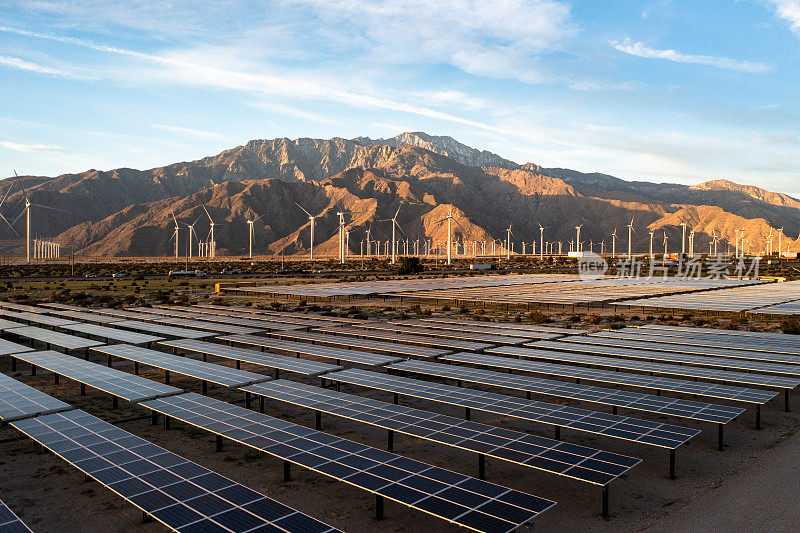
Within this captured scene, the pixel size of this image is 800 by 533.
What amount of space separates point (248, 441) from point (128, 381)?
8.46 m

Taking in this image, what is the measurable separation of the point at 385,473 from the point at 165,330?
25.6m

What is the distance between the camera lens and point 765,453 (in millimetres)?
15680

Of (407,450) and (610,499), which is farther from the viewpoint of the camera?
(407,450)

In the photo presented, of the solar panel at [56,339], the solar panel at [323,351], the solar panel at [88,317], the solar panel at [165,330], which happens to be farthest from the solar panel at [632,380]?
the solar panel at [88,317]

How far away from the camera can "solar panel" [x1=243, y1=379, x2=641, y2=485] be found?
1237cm

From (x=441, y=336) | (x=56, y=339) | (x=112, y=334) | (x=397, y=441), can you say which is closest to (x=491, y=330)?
(x=441, y=336)

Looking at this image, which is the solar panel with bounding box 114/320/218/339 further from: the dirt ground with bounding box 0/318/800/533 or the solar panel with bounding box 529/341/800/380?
the solar panel with bounding box 529/341/800/380

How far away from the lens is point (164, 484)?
11484 mm

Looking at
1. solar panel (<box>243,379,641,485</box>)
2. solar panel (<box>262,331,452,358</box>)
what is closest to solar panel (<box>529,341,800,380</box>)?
solar panel (<box>262,331,452,358</box>)

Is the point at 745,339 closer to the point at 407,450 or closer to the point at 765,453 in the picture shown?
the point at 765,453

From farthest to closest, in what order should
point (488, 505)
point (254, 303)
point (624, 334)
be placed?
point (254, 303) → point (624, 334) → point (488, 505)

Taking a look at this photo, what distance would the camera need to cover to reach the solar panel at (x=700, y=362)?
19825 mm

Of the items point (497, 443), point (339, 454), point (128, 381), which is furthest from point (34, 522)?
point (497, 443)

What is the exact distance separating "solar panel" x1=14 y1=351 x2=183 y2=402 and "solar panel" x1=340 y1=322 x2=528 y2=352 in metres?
13.3
